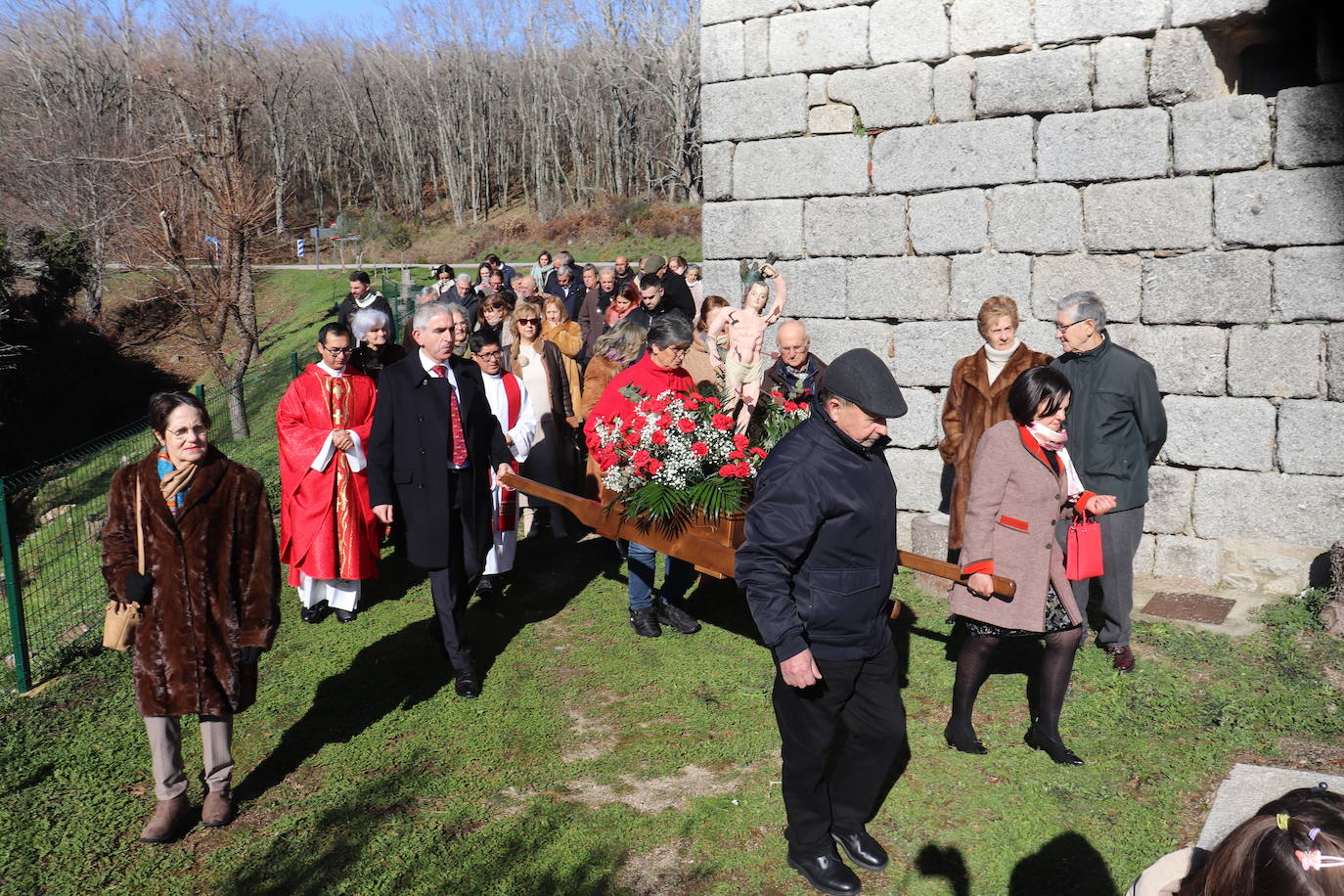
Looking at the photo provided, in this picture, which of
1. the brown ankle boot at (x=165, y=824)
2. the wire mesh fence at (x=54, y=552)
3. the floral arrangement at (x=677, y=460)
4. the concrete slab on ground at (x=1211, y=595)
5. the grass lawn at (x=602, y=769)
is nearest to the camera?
the grass lawn at (x=602, y=769)

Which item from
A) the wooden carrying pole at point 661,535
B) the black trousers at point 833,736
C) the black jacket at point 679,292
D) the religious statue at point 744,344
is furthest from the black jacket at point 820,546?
the black jacket at point 679,292

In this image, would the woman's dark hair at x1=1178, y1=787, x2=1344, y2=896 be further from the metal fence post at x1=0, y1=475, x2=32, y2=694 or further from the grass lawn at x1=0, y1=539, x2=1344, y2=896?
the metal fence post at x1=0, y1=475, x2=32, y2=694

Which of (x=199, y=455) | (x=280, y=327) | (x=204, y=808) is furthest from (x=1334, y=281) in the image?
(x=280, y=327)

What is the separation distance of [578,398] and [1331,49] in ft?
18.6

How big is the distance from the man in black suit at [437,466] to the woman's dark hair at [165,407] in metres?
1.37

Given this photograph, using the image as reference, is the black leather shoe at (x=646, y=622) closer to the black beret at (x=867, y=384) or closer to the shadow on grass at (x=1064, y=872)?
the shadow on grass at (x=1064, y=872)

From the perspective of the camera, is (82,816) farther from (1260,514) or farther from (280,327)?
(280,327)

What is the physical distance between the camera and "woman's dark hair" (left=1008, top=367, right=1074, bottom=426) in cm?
467

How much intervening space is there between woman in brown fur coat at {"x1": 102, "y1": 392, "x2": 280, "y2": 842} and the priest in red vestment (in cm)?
222

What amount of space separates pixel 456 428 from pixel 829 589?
2.77 meters

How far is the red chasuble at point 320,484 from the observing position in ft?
22.5

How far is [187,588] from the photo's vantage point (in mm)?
4480

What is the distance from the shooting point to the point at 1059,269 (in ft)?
24.4

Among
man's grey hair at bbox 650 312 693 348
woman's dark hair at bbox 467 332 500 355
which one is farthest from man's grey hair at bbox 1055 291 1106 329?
woman's dark hair at bbox 467 332 500 355
